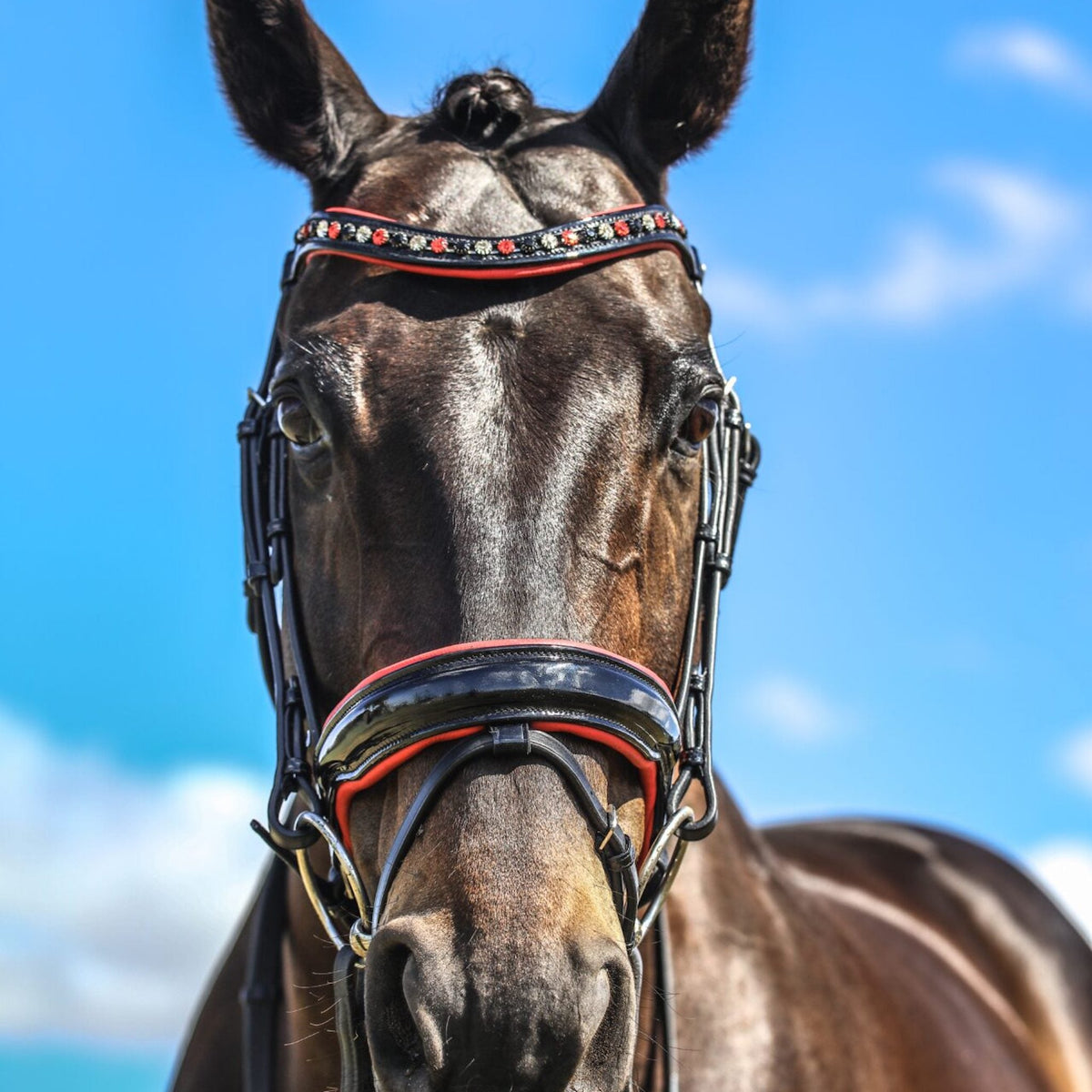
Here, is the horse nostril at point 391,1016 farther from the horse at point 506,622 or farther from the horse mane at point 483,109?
the horse mane at point 483,109

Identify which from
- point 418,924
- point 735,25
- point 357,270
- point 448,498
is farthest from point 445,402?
point 735,25

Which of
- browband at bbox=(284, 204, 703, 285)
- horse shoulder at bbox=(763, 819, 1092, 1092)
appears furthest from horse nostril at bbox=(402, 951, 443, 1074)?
horse shoulder at bbox=(763, 819, 1092, 1092)

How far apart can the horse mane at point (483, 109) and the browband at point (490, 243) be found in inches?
17.6

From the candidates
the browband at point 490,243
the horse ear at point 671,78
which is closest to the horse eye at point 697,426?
the browband at point 490,243

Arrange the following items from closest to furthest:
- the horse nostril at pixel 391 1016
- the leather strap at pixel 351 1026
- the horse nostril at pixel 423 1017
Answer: the horse nostril at pixel 423 1017 < the horse nostril at pixel 391 1016 < the leather strap at pixel 351 1026

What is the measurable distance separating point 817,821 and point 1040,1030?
1.65 m

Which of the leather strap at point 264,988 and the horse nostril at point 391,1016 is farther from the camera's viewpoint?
the leather strap at point 264,988

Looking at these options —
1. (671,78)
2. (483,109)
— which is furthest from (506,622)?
(671,78)

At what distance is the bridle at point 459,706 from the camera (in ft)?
8.75

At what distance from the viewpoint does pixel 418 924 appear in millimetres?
2422

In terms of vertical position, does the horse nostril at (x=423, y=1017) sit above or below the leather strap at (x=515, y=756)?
below

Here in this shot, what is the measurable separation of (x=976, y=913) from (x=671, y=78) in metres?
4.14

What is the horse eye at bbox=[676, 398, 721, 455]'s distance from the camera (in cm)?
336

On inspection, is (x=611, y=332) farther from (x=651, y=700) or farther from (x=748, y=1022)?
(x=748, y=1022)
